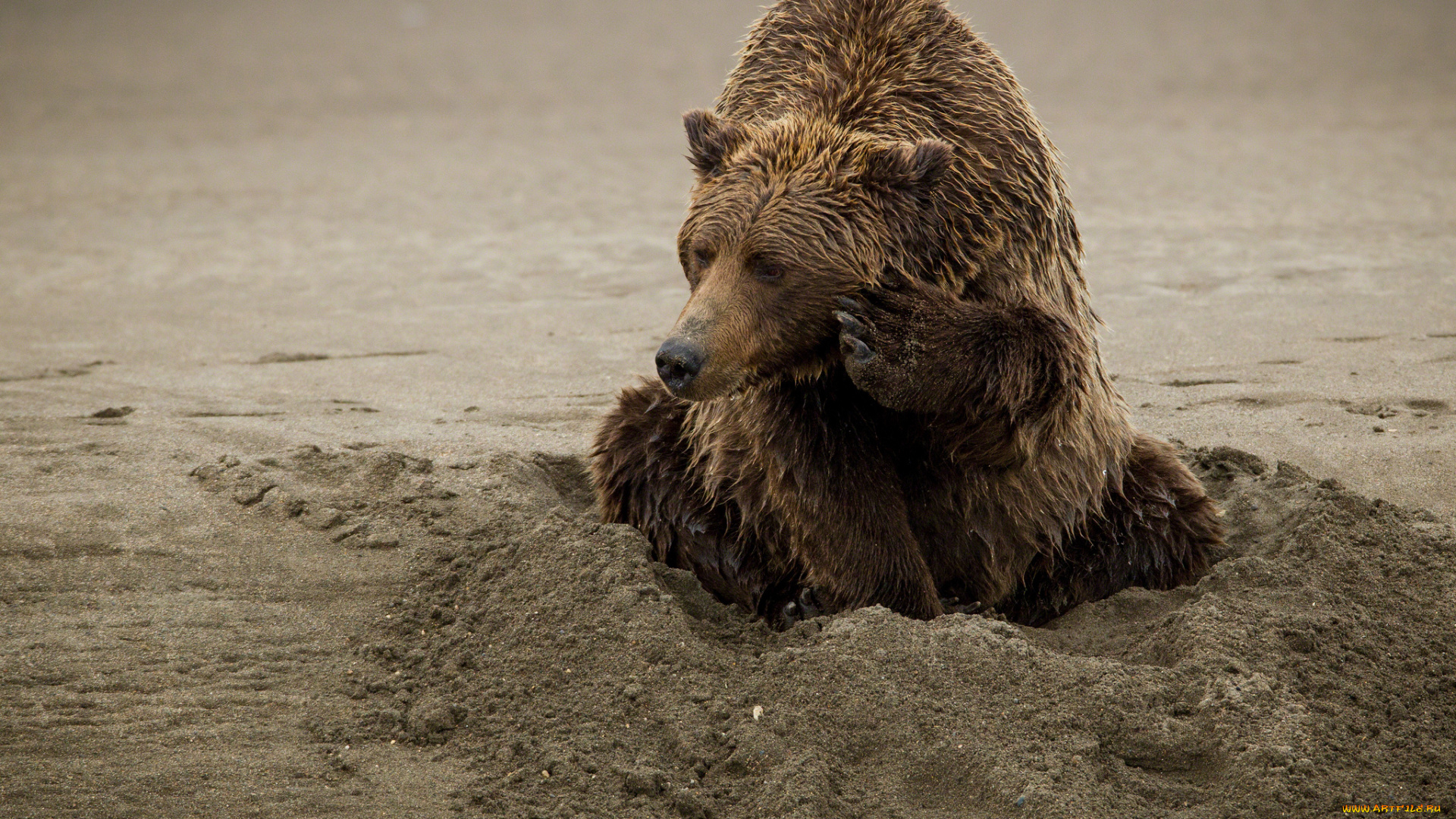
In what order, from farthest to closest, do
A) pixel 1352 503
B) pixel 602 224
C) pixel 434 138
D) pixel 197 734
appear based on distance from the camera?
1. pixel 434 138
2. pixel 602 224
3. pixel 1352 503
4. pixel 197 734

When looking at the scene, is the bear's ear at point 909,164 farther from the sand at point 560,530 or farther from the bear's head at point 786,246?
the sand at point 560,530

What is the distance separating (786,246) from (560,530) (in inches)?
52.1

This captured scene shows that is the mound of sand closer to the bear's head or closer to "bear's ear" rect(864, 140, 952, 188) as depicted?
the bear's head

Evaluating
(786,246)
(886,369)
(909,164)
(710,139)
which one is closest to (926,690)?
(886,369)

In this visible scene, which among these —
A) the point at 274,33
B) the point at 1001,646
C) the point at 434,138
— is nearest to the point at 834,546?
the point at 1001,646

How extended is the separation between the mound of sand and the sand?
0.5 inches

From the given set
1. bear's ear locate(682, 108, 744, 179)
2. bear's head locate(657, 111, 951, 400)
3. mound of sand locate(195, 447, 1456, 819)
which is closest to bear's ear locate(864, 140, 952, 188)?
bear's head locate(657, 111, 951, 400)

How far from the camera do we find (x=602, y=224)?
1057cm

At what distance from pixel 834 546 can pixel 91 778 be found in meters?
2.11

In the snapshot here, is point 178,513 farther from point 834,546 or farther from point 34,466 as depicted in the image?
point 834,546

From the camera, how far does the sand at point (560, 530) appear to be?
319 centimetres

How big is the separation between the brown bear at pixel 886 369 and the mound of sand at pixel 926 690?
268 millimetres

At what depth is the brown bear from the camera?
3520mm

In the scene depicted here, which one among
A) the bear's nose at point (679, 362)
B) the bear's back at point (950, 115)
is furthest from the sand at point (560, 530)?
the bear's back at point (950, 115)
